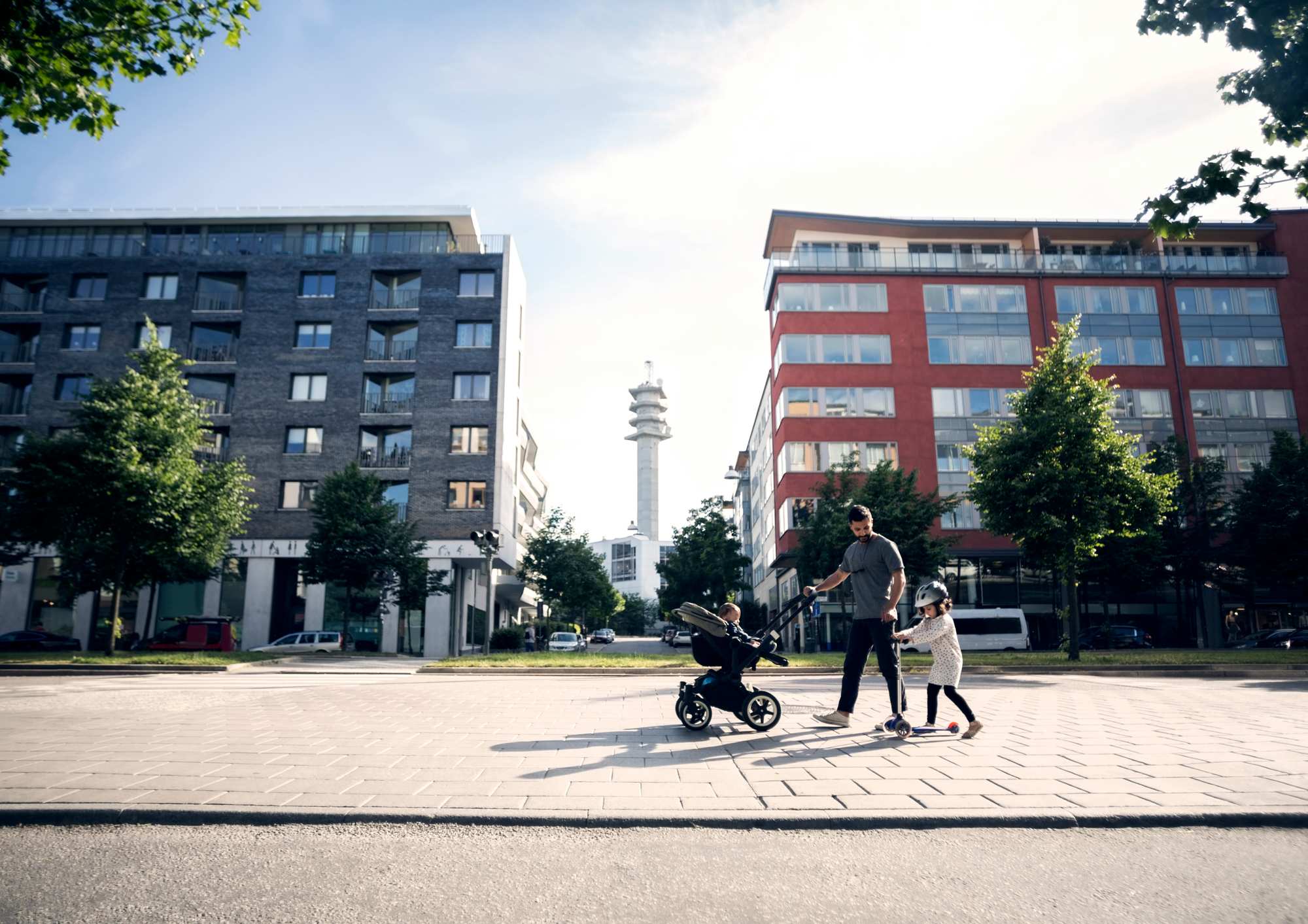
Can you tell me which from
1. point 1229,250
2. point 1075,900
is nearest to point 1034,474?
point 1075,900

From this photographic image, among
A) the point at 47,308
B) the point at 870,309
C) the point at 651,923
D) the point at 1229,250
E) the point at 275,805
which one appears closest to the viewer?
the point at 651,923

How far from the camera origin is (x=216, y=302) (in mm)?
42688

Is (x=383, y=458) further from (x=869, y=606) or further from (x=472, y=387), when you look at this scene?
(x=869, y=606)

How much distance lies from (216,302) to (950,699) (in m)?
45.1

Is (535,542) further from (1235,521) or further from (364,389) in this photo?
(1235,521)

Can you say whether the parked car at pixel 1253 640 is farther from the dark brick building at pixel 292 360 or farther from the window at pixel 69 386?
the window at pixel 69 386

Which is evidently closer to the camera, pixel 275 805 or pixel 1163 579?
pixel 275 805

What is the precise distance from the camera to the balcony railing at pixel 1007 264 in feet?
151

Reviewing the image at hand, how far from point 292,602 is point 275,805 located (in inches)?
1530

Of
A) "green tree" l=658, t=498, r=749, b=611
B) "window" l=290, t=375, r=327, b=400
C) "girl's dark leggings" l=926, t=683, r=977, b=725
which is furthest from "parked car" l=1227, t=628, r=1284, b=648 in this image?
"window" l=290, t=375, r=327, b=400

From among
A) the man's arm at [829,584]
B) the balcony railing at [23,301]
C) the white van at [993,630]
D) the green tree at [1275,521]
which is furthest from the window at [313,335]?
the green tree at [1275,521]

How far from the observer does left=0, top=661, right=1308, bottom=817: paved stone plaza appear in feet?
14.9

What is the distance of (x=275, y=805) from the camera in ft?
14.4

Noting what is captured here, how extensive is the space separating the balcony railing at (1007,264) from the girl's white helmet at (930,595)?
40.6m
